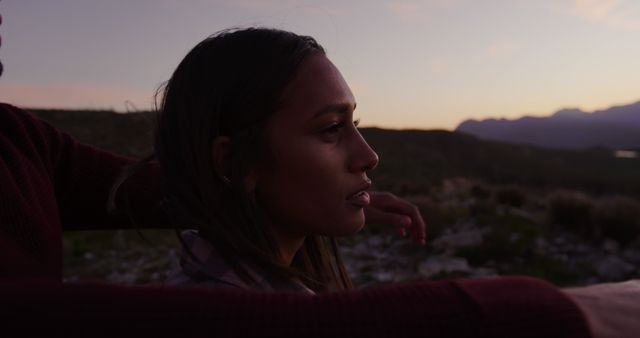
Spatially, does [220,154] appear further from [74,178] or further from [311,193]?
[74,178]

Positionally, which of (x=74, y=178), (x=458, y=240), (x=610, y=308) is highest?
(x=610, y=308)

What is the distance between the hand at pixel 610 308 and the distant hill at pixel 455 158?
64.9 ft

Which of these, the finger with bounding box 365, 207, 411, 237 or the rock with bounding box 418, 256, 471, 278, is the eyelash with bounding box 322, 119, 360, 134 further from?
the rock with bounding box 418, 256, 471, 278

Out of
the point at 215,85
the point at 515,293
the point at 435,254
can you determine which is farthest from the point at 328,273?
the point at 435,254

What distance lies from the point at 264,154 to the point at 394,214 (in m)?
0.76

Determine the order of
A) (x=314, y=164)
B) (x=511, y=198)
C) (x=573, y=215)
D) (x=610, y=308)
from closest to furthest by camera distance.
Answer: (x=610, y=308) → (x=314, y=164) → (x=573, y=215) → (x=511, y=198)

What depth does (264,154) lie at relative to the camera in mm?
1461

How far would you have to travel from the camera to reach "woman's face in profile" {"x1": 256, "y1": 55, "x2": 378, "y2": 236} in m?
1.46

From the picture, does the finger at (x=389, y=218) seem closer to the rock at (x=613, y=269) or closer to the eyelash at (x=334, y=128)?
the eyelash at (x=334, y=128)

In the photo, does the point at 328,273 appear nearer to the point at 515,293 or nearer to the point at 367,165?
the point at 367,165

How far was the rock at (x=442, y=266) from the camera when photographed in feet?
22.3

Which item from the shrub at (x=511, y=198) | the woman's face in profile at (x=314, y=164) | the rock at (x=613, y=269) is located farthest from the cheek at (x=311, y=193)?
the shrub at (x=511, y=198)

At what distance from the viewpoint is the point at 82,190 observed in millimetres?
1842

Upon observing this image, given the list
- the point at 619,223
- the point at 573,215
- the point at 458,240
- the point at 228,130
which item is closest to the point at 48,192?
the point at 228,130
